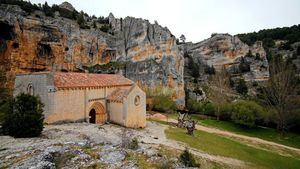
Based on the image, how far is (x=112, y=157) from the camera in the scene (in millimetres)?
11844

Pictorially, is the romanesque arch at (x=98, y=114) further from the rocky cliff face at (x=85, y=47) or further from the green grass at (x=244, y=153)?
the rocky cliff face at (x=85, y=47)

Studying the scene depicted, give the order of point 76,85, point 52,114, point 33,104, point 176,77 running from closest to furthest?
1. point 33,104
2. point 52,114
3. point 76,85
4. point 176,77

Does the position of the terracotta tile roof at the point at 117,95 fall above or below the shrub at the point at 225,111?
above

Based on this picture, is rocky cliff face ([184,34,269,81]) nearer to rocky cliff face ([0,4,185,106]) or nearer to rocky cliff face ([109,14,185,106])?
rocky cliff face ([109,14,185,106])

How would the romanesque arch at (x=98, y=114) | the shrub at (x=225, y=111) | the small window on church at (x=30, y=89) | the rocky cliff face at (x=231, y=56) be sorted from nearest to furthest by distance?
the small window on church at (x=30, y=89) < the romanesque arch at (x=98, y=114) < the shrub at (x=225, y=111) < the rocky cliff face at (x=231, y=56)

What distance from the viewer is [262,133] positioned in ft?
131

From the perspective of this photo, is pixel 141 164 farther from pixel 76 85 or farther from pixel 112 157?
pixel 76 85

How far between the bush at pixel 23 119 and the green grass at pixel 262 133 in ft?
116

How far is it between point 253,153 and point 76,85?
23420 millimetres

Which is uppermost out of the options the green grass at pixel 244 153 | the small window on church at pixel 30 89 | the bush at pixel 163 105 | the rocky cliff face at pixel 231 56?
the rocky cliff face at pixel 231 56

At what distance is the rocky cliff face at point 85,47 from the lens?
45.4m

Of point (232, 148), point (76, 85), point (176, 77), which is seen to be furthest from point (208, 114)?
point (76, 85)

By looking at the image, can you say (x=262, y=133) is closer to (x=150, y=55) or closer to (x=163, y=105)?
(x=163, y=105)

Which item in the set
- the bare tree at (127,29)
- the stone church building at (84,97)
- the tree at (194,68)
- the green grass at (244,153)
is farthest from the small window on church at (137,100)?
the tree at (194,68)
